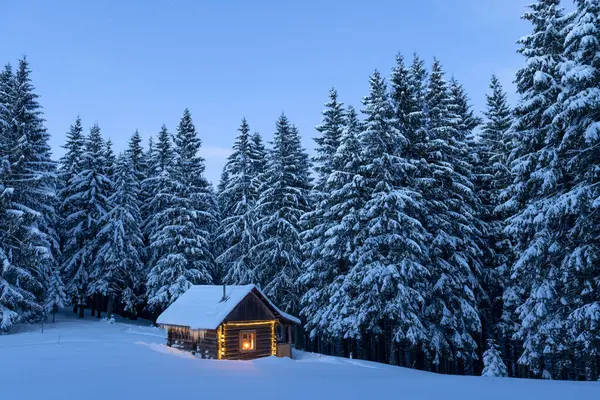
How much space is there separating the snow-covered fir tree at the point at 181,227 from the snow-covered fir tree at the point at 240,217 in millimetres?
1967

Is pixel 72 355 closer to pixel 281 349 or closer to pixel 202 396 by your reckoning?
pixel 202 396

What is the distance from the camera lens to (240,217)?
3600 cm

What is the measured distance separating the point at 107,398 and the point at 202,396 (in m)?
2.06

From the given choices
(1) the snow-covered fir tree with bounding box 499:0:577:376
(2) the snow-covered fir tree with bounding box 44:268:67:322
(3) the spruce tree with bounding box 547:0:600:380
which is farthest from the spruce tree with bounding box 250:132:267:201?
(3) the spruce tree with bounding box 547:0:600:380

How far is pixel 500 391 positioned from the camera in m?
11.0

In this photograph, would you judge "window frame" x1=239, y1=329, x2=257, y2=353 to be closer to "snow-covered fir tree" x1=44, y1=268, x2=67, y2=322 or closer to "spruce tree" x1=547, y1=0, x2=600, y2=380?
"snow-covered fir tree" x1=44, y1=268, x2=67, y2=322

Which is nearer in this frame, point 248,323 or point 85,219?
point 248,323

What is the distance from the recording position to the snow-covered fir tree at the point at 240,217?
3506 cm

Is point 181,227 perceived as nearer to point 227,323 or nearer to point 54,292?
point 54,292

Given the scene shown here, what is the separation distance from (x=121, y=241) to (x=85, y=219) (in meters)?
4.29

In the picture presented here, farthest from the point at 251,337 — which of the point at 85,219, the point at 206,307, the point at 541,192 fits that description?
the point at 85,219

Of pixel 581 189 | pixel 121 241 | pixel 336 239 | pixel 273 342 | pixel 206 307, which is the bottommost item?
pixel 273 342

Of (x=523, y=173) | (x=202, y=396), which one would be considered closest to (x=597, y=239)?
(x=523, y=173)

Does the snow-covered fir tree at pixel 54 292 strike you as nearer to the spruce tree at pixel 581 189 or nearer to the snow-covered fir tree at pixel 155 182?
the snow-covered fir tree at pixel 155 182
